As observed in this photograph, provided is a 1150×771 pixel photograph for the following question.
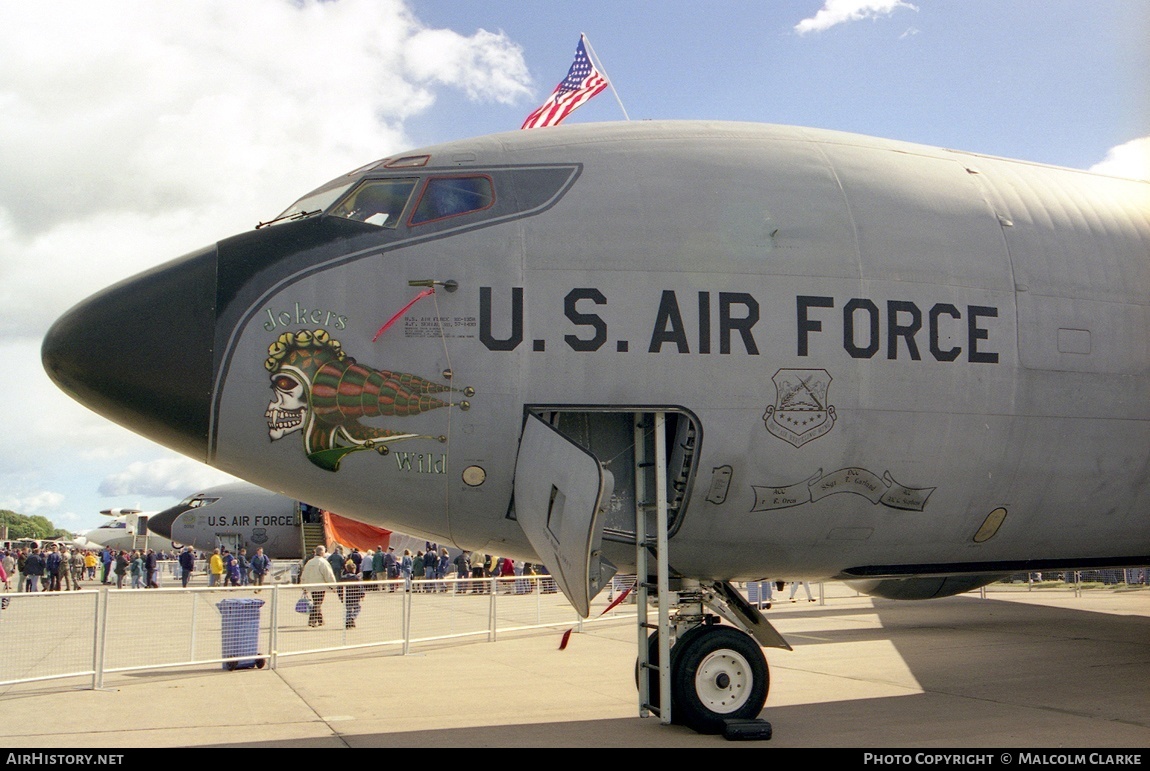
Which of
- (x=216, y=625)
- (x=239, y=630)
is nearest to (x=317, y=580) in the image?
(x=216, y=625)

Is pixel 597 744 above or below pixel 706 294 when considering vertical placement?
below

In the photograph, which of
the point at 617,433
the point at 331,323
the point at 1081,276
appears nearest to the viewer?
the point at 331,323

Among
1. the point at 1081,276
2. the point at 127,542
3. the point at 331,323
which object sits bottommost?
the point at 127,542

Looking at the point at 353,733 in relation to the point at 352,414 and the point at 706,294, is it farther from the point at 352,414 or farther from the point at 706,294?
the point at 706,294

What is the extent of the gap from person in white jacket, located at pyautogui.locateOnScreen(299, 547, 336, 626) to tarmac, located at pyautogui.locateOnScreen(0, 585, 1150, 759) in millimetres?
917

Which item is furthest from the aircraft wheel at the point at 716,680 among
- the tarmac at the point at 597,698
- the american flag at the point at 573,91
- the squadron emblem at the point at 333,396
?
the american flag at the point at 573,91

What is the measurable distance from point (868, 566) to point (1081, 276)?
10.7 ft

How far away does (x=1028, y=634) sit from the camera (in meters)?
16.5

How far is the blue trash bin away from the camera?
13.5 metres

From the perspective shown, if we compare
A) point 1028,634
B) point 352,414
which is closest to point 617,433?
point 352,414

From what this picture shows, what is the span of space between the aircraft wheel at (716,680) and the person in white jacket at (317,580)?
855 centimetres

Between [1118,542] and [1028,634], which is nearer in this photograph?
[1118,542]

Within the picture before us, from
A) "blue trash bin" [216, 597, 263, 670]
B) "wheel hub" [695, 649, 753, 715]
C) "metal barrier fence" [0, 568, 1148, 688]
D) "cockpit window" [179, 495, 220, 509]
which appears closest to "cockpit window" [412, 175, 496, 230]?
"wheel hub" [695, 649, 753, 715]
